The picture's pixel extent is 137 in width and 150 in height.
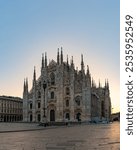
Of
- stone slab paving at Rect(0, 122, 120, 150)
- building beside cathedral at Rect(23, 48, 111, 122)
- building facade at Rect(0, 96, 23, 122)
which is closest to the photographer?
stone slab paving at Rect(0, 122, 120, 150)

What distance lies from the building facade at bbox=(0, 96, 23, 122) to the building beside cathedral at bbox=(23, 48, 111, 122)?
28098 mm

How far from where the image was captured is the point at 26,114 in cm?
7338

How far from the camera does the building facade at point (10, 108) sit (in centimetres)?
10006

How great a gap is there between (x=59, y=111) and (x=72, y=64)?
421 inches

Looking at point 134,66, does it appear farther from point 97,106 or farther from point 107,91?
point 107,91

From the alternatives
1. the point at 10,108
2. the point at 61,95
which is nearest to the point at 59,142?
the point at 61,95

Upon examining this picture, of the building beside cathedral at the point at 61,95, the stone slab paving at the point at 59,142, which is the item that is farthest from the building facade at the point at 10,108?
the stone slab paving at the point at 59,142

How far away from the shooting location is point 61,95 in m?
67.2

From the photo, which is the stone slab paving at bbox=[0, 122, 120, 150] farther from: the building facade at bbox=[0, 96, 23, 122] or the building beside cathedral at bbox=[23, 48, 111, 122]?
the building facade at bbox=[0, 96, 23, 122]

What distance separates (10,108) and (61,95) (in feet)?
134

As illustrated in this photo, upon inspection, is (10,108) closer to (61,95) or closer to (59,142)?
(61,95)

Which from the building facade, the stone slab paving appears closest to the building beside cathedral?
the building facade

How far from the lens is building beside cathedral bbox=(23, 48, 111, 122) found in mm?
66125

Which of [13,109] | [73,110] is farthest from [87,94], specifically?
[13,109]
